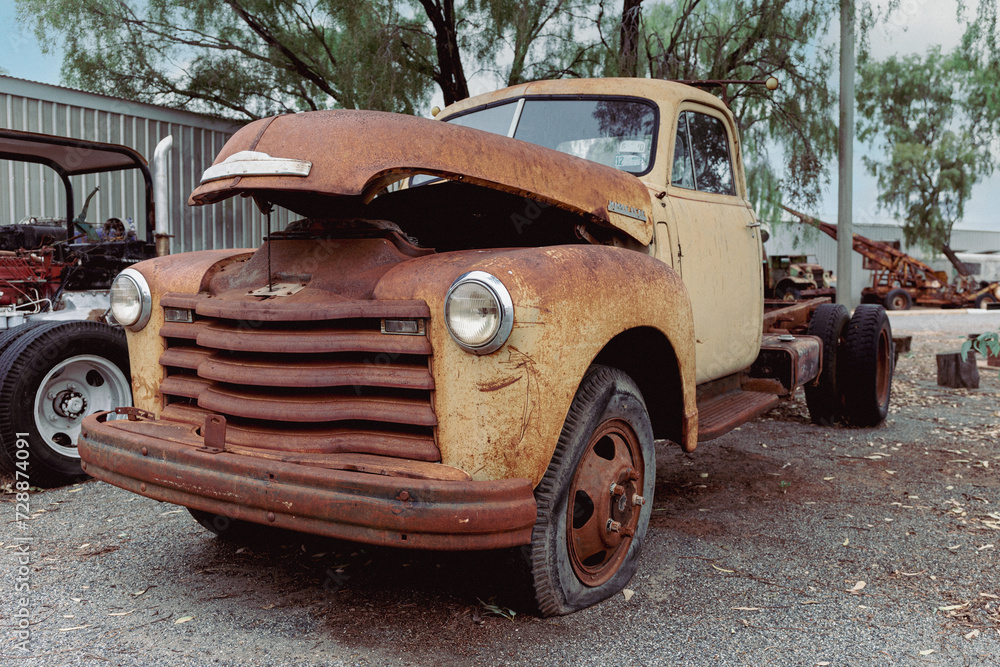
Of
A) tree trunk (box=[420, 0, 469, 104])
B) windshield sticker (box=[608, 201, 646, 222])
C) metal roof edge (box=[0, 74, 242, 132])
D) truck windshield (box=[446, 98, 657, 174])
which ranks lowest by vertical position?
windshield sticker (box=[608, 201, 646, 222])

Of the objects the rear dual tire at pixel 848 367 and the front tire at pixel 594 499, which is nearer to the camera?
the front tire at pixel 594 499

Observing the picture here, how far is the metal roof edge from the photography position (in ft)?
28.2

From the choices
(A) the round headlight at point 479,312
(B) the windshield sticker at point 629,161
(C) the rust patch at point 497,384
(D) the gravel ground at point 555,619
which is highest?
(B) the windshield sticker at point 629,161

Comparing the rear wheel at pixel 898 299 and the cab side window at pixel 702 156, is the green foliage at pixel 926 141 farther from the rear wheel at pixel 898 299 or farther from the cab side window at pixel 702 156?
the cab side window at pixel 702 156

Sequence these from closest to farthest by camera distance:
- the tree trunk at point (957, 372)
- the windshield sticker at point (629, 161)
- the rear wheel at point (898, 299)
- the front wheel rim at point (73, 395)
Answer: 1. the windshield sticker at point (629, 161)
2. the front wheel rim at point (73, 395)
3. the tree trunk at point (957, 372)
4. the rear wheel at point (898, 299)

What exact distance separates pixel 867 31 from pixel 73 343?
1136cm

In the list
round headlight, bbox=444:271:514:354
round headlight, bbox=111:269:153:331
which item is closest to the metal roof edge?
round headlight, bbox=111:269:153:331

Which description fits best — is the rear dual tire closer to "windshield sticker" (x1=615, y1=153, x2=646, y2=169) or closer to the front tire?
"windshield sticker" (x1=615, y1=153, x2=646, y2=169)

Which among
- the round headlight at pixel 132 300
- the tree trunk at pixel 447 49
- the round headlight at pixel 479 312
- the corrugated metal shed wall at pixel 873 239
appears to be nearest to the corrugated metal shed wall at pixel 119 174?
the tree trunk at pixel 447 49

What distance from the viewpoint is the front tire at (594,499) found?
246cm

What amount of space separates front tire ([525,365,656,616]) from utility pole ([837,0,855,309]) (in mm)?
9095

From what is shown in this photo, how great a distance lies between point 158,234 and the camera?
487 cm

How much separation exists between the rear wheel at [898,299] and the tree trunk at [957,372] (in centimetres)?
1744

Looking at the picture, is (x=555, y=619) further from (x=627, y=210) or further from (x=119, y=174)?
(x=119, y=174)
